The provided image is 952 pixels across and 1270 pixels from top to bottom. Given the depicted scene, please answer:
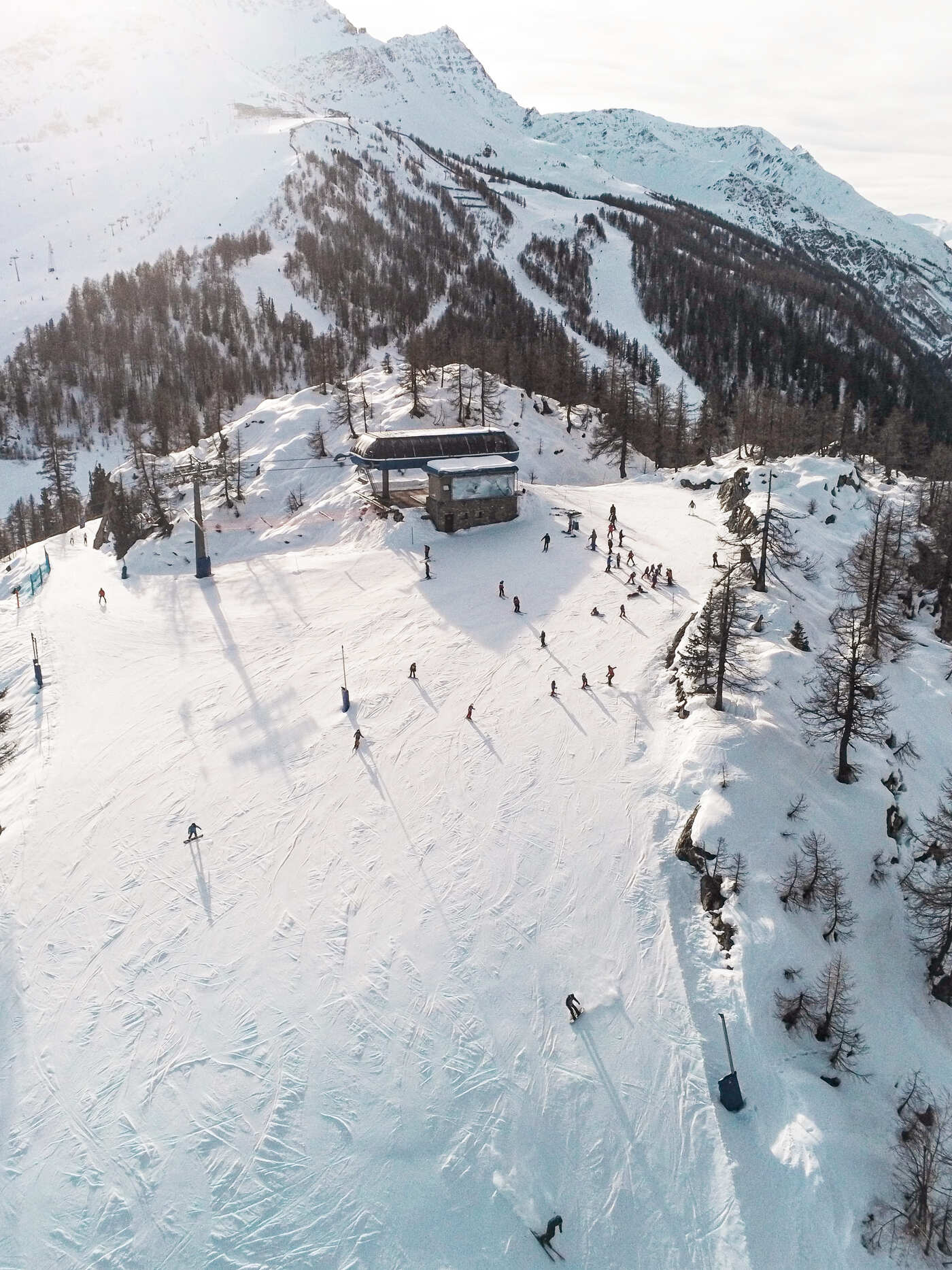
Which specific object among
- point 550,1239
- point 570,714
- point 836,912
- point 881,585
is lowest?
point 550,1239

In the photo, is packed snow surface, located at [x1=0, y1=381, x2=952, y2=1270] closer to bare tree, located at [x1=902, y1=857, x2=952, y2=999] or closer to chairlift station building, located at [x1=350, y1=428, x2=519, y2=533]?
bare tree, located at [x1=902, y1=857, x2=952, y2=999]

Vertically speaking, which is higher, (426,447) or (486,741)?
(426,447)

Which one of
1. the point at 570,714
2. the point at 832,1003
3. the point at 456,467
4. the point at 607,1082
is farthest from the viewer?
the point at 456,467

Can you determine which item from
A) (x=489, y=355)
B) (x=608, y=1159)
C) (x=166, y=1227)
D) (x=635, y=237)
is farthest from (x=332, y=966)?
(x=635, y=237)

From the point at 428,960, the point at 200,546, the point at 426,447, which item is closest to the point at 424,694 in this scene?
the point at 428,960

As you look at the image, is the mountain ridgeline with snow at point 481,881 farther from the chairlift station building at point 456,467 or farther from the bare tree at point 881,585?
the chairlift station building at point 456,467

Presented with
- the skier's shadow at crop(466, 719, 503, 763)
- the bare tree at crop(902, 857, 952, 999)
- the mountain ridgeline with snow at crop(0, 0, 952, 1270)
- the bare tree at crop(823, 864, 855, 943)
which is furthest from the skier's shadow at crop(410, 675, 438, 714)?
the bare tree at crop(902, 857, 952, 999)

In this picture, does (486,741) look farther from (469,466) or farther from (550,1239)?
(469,466)

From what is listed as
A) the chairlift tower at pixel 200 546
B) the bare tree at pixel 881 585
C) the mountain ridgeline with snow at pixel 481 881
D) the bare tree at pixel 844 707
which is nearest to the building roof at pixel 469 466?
the mountain ridgeline with snow at pixel 481 881
